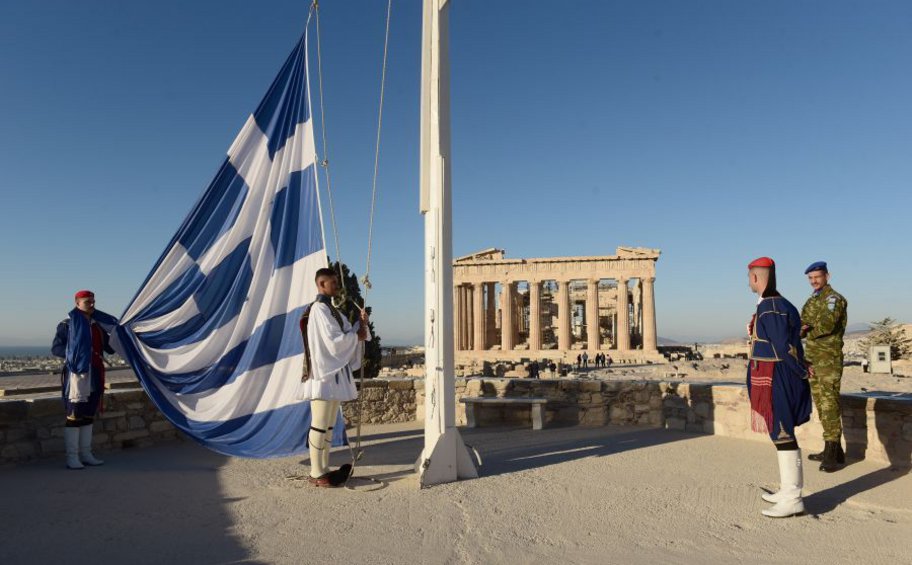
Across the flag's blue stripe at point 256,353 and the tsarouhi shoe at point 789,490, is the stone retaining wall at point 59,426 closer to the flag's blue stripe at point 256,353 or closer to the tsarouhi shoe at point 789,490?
the flag's blue stripe at point 256,353

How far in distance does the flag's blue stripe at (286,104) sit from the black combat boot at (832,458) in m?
6.68

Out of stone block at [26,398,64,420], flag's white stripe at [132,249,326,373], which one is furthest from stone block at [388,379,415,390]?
stone block at [26,398,64,420]

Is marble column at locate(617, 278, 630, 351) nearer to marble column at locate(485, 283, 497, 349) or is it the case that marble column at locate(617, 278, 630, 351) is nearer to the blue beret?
marble column at locate(485, 283, 497, 349)

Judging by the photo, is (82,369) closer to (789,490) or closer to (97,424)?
(97,424)

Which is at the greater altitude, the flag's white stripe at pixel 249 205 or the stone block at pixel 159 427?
the flag's white stripe at pixel 249 205

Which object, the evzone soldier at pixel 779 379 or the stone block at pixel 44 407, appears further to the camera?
the stone block at pixel 44 407

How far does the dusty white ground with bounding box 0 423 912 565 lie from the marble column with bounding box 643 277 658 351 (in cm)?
3729

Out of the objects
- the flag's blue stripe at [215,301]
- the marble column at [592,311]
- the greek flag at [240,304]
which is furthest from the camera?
Result: the marble column at [592,311]

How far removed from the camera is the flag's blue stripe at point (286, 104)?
669cm

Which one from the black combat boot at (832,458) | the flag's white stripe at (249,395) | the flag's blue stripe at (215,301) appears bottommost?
the black combat boot at (832,458)

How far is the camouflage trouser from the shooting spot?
5891mm

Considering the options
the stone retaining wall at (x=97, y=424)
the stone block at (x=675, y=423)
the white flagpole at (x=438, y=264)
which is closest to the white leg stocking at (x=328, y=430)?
the white flagpole at (x=438, y=264)

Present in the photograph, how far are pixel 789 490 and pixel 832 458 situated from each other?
1905 millimetres

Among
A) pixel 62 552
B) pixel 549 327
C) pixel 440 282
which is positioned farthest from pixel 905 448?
pixel 549 327
